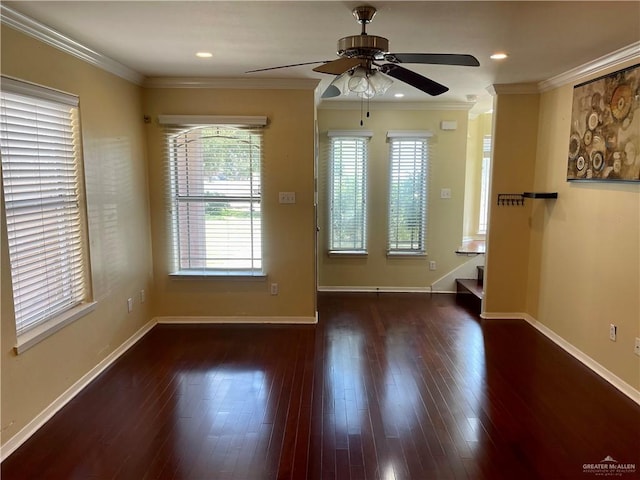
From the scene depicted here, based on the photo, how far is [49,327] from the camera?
267 centimetres

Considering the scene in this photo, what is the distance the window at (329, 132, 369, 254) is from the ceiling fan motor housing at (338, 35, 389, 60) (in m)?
3.17

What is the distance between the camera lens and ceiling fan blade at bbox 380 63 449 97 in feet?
7.34

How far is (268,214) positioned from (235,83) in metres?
1.25

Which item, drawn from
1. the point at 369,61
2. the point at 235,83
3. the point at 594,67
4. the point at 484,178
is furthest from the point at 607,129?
the point at 484,178

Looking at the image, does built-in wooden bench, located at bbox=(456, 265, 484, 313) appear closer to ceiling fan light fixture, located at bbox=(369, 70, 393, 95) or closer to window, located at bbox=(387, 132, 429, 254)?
window, located at bbox=(387, 132, 429, 254)

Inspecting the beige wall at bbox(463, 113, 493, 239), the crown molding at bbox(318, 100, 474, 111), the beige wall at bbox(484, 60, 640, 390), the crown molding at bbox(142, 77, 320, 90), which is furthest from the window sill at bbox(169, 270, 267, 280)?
the beige wall at bbox(463, 113, 493, 239)

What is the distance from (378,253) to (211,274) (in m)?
2.23

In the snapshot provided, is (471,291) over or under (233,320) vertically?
over

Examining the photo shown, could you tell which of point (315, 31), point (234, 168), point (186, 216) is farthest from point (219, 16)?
point (186, 216)

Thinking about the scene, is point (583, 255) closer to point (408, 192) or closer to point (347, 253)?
point (408, 192)

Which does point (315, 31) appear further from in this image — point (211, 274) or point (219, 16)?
point (211, 274)

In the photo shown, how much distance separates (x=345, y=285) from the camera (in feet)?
18.5

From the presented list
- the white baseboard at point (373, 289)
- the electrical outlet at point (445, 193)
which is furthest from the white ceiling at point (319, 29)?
the white baseboard at point (373, 289)

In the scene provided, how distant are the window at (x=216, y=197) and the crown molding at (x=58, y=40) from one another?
70 cm
